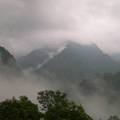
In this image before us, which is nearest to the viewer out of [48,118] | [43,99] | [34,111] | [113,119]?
[48,118]

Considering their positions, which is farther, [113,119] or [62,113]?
[113,119]

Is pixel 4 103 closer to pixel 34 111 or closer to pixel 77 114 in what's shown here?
pixel 34 111

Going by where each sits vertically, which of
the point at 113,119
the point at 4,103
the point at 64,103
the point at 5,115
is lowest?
the point at 5,115

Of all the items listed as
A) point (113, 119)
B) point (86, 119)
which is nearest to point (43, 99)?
point (86, 119)

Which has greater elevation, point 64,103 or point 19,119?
point 64,103

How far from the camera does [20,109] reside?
38.7 metres

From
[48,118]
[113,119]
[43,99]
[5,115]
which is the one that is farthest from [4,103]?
[113,119]

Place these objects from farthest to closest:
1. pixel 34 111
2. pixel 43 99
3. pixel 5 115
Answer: pixel 43 99 < pixel 34 111 < pixel 5 115

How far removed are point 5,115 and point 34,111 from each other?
9299 mm

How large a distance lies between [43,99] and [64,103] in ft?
20.0

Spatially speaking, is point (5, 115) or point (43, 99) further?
point (43, 99)

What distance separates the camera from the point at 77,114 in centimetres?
3703

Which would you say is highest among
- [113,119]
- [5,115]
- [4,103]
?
[113,119]

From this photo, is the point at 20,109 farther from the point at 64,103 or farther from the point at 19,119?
the point at 64,103
